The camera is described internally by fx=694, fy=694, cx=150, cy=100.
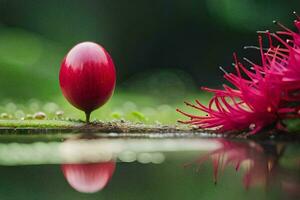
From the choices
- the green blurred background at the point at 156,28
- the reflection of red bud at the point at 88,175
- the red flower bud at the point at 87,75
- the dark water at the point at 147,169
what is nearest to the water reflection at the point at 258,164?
the dark water at the point at 147,169

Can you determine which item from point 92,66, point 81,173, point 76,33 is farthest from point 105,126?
point 76,33

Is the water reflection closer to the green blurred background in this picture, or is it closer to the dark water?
the dark water

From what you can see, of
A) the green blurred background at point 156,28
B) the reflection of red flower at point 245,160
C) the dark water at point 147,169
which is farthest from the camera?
the green blurred background at point 156,28

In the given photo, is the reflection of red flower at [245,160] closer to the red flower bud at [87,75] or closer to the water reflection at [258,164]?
the water reflection at [258,164]

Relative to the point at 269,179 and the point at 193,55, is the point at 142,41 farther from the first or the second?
the point at 269,179

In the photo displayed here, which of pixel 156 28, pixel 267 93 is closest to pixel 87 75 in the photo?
pixel 267 93

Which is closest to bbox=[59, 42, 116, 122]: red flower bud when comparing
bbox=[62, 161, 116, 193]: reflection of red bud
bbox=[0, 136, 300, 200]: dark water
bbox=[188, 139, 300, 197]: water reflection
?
bbox=[0, 136, 300, 200]: dark water

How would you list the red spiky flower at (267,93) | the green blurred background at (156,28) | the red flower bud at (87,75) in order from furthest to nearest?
the green blurred background at (156,28) < the red flower bud at (87,75) < the red spiky flower at (267,93)

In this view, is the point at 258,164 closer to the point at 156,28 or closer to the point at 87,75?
the point at 87,75

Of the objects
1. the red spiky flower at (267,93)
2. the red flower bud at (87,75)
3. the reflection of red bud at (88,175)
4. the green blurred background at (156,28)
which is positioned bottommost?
the reflection of red bud at (88,175)
